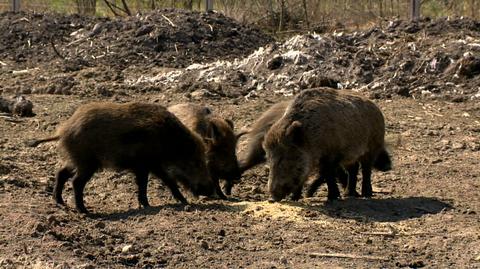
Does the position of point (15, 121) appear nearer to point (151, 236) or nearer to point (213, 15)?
point (151, 236)

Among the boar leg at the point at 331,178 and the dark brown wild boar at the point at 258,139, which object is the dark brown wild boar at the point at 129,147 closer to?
the dark brown wild boar at the point at 258,139

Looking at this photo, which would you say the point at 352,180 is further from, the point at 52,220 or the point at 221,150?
the point at 52,220

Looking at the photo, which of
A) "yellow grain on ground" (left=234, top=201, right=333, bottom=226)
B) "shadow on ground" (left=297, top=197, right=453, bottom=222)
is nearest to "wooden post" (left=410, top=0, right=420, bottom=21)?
"shadow on ground" (left=297, top=197, right=453, bottom=222)

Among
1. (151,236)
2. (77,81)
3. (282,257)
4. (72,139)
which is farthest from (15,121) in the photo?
(282,257)

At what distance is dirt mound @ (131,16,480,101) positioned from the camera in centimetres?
1451

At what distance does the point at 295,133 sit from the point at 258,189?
4.41ft

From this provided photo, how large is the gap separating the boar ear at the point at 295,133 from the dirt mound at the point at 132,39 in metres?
8.16

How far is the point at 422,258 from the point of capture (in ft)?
23.7

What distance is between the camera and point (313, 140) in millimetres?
9211

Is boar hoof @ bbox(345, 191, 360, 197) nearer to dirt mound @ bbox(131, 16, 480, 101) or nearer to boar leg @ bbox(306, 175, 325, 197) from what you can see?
boar leg @ bbox(306, 175, 325, 197)

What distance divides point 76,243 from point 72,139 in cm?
151

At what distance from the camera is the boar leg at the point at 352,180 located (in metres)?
9.79

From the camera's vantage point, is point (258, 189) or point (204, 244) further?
point (258, 189)

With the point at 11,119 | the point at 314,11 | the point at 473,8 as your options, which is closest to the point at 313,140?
the point at 11,119
